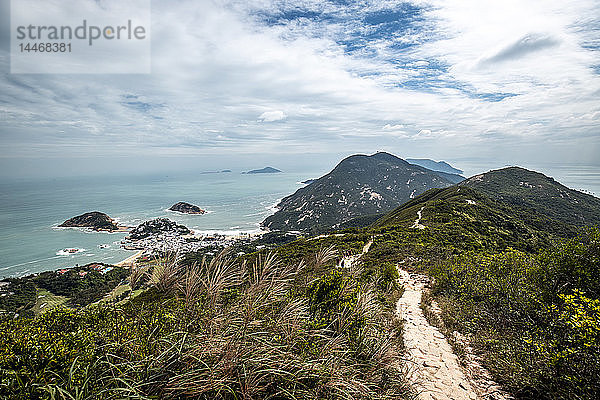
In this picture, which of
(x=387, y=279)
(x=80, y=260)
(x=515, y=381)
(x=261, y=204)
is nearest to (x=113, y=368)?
(x=515, y=381)

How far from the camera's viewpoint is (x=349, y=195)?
14888 centimetres

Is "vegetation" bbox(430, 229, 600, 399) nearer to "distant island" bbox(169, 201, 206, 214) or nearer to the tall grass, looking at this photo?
the tall grass

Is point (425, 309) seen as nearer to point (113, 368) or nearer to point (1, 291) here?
point (113, 368)

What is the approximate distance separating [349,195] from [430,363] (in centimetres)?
14538

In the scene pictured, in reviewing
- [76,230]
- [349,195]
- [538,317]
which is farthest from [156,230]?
[538,317]

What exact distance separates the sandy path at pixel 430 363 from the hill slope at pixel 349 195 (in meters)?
101

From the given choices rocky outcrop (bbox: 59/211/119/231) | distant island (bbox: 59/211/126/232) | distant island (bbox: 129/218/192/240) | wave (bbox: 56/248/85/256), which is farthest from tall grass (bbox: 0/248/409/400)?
rocky outcrop (bbox: 59/211/119/231)

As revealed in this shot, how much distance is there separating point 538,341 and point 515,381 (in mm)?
820

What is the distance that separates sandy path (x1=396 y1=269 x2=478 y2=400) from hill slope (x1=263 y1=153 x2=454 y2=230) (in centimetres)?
10106

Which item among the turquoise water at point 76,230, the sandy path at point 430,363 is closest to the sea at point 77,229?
the turquoise water at point 76,230

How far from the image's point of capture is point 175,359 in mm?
2221

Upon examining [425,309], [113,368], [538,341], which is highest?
[113,368]

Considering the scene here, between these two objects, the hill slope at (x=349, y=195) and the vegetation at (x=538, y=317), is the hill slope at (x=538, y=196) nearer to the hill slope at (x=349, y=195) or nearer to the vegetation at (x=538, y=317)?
the hill slope at (x=349, y=195)

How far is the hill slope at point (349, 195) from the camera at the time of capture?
122125 millimetres
